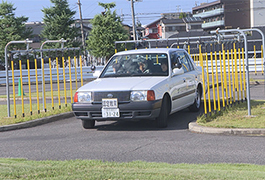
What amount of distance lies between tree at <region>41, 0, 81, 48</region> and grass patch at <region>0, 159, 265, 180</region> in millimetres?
46088

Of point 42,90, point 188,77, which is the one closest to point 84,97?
point 188,77

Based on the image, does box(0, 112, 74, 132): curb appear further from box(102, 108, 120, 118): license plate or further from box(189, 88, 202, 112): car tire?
box(189, 88, 202, 112): car tire

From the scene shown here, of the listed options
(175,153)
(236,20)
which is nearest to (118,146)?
(175,153)

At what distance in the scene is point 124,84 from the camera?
913 cm

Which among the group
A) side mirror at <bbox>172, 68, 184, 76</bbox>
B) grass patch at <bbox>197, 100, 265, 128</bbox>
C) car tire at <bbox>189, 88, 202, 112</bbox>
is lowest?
grass patch at <bbox>197, 100, 265, 128</bbox>

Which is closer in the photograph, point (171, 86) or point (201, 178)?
point (201, 178)

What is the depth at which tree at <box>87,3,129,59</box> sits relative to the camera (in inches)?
2179

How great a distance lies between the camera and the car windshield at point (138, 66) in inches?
394

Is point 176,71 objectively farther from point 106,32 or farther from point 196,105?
point 106,32

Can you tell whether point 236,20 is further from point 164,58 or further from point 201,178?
point 201,178

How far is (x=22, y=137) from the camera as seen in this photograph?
9078mm

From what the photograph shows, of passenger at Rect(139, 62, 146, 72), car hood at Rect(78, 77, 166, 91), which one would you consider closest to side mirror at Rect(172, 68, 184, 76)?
car hood at Rect(78, 77, 166, 91)

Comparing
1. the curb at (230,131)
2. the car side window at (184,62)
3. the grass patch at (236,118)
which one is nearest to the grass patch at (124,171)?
the curb at (230,131)

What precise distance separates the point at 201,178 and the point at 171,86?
499cm
